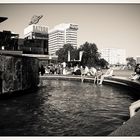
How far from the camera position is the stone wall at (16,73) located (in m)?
6.38

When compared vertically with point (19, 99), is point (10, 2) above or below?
above

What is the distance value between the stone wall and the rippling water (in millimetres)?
395

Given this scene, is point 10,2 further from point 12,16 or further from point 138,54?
point 138,54

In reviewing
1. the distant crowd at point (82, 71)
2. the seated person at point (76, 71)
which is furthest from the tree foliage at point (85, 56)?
the seated person at point (76, 71)

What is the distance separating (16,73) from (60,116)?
2638mm

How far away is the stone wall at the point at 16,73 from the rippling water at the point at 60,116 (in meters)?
0.40

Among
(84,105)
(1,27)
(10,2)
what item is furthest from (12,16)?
(84,105)

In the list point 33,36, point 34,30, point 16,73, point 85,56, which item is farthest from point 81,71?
point 33,36

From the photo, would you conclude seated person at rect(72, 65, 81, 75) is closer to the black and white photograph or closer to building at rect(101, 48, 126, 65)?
building at rect(101, 48, 126, 65)

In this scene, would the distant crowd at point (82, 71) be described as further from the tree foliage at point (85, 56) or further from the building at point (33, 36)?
the building at point (33, 36)

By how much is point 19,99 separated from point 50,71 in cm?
1029

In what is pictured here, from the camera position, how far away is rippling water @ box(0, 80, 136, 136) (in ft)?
12.7

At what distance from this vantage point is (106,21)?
5.82m

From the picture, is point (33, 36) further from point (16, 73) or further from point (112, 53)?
point (16, 73)
